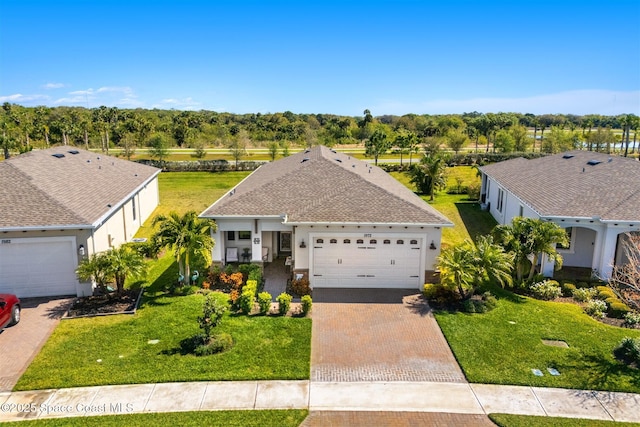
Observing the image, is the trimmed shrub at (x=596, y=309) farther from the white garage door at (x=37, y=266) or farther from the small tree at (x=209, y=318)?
Answer: the white garage door at (x=37, y=266)

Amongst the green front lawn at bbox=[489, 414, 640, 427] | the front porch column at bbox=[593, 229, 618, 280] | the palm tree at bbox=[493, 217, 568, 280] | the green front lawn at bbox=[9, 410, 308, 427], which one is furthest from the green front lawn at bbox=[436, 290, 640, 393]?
the green front lawn at bbox=[9, 410, 308, 427]

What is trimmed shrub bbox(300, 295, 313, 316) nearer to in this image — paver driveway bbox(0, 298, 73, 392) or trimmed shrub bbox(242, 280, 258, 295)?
trimmed shrub bbox(242, 280, 258, 295)

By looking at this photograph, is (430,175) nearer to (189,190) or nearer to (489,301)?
(189,190)

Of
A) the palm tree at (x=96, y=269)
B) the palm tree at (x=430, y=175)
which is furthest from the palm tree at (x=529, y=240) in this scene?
the palm tree at (x=430, y=175)

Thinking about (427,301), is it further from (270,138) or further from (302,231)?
(270,138)

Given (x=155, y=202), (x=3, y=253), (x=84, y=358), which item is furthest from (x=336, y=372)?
(x=155, y=202)
